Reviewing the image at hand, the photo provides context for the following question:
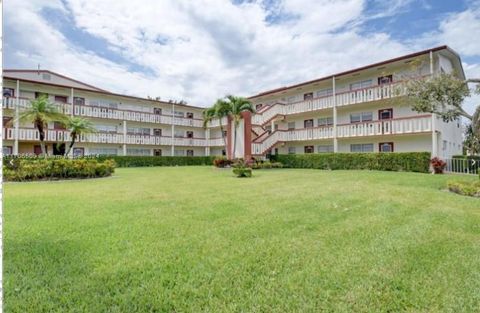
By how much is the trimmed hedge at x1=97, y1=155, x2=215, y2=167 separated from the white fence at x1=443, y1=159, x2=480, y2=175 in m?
24.9

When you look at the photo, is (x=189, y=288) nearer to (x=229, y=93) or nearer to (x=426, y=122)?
(x=426, y=122)

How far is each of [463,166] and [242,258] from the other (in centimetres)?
2069

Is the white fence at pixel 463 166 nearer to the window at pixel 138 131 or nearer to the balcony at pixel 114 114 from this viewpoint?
the balcony at pixel 114 114

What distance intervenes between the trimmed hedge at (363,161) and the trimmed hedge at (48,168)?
16659mm

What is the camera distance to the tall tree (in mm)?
11945

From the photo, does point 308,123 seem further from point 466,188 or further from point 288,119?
point 466,188

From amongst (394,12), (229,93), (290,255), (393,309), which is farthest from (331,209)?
(229,93)

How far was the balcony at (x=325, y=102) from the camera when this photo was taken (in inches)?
852

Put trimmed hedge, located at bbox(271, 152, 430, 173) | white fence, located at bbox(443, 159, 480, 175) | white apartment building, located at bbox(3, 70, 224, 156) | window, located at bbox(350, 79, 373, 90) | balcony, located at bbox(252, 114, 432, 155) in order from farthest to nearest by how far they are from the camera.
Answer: white apartment building, located at bbox(3, 70, 224, 156), window, located at bbox(350, 79, 373, 90), balcony, located at bbox(252, 114, 432, 155), trimmed hedge, located at bbox(271, 152, 430, 173), white fence, located at bbox(443, 159, 480, 175)

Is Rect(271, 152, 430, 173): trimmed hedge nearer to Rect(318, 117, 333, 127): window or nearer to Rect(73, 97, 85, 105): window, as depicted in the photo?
Rect(318, 117, 333, 127): window

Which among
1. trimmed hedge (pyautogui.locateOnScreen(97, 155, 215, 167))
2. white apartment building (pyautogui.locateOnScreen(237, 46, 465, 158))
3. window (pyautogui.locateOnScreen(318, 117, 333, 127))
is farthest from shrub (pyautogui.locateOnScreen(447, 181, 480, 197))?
trimmed hedge (pyautogui.locateOnScreen(97, 155, 215, 167))

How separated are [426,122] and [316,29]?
33.6 ft

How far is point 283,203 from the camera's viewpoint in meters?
8.16

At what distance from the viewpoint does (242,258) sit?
13.5 ft
